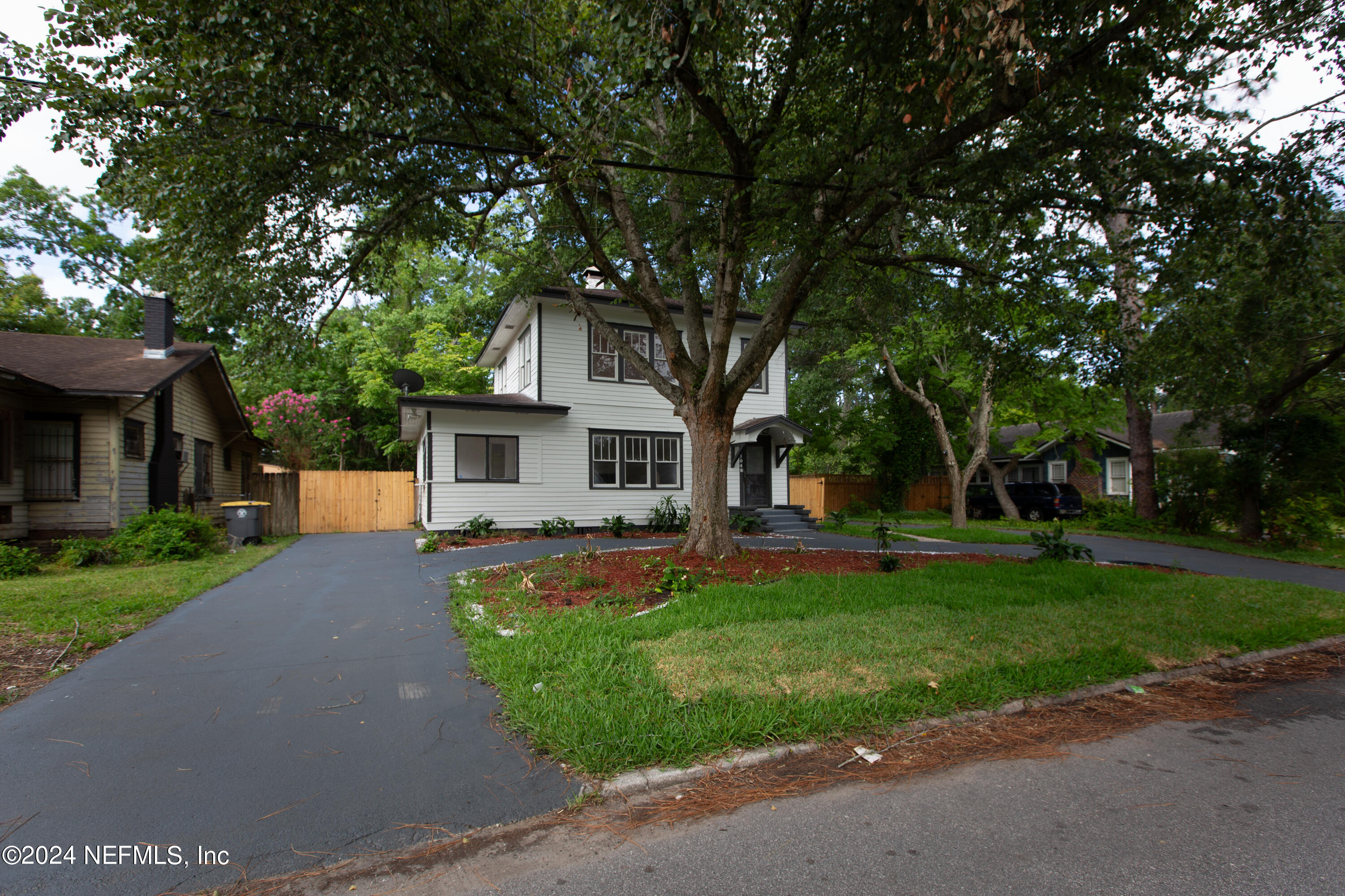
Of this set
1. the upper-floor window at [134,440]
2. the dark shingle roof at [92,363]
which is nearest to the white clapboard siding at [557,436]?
the dark shingle roof at [92,363]

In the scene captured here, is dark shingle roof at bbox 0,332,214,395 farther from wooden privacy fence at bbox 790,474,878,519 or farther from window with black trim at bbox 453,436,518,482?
wooden privacy fence at bbox 790,474,878,519

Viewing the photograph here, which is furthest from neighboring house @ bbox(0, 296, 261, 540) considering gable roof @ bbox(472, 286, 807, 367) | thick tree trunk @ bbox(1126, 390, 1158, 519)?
thick tree trunk @ bbox(1126, 390, 1158, 519)

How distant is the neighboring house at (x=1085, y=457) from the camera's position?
26.0 meters

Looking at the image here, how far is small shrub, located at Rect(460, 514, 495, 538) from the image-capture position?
48.0 ft

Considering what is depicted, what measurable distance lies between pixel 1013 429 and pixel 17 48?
37408mm

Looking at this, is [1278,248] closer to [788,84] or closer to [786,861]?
[788,84]

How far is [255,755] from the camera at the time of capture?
360 centimetres

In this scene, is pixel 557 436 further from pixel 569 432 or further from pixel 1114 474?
pixel 1114 474

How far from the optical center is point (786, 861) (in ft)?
8.83

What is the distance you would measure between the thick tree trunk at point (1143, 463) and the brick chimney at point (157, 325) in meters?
24.0

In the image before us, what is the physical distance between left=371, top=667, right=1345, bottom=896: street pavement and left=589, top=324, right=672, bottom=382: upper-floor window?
13.7m

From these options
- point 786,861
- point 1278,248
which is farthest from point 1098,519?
point 786,861

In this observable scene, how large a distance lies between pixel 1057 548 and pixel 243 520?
1649 cm

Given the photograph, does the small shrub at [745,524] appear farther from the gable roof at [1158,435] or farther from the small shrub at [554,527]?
the gable roof at [1158,435]
